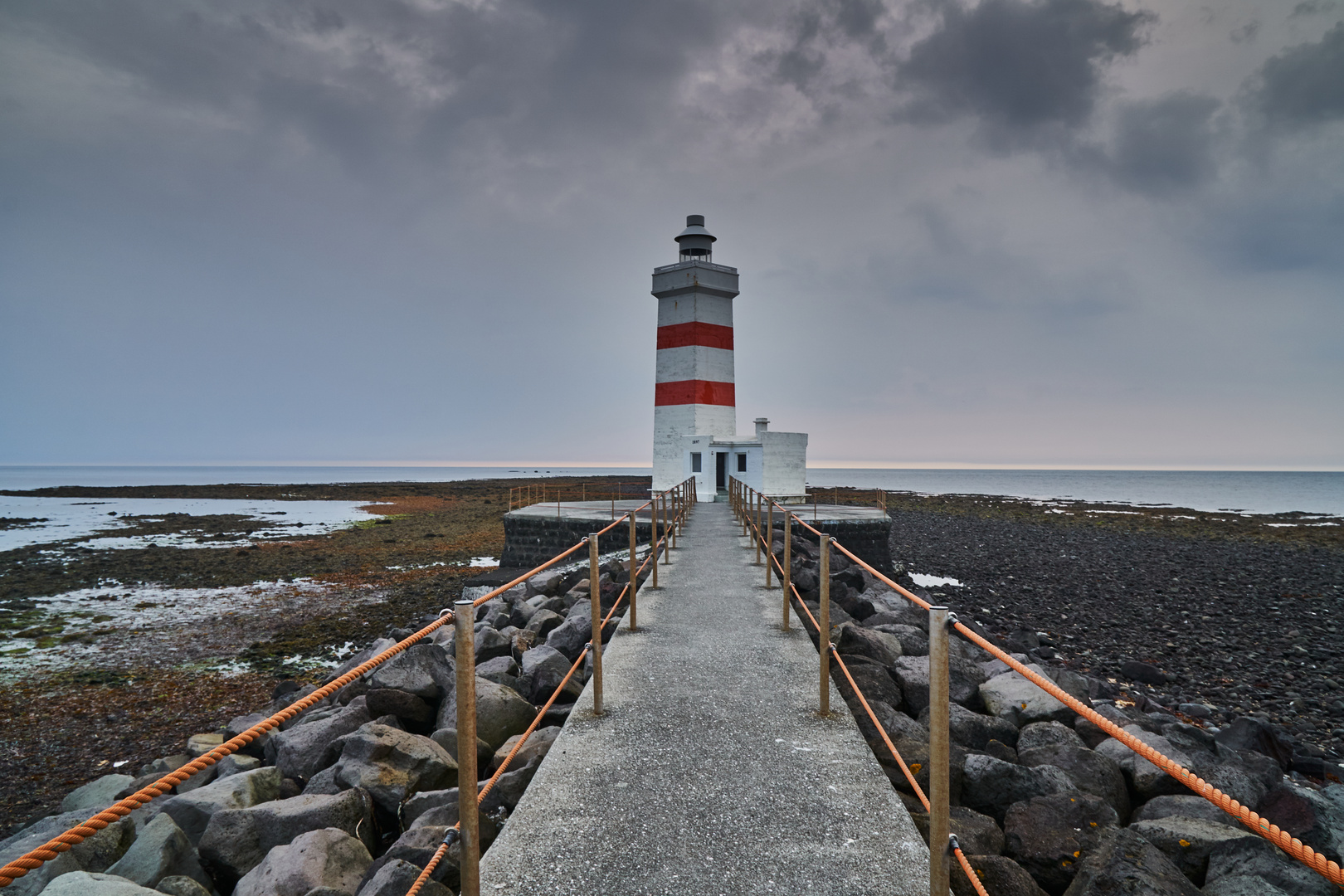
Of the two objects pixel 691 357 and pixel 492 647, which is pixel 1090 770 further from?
pixel 691 357

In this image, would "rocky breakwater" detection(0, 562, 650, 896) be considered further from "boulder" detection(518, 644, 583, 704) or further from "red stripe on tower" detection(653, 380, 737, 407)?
"red stripe on tower" detection(653, 380, 737, 407)

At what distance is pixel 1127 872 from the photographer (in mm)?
2541

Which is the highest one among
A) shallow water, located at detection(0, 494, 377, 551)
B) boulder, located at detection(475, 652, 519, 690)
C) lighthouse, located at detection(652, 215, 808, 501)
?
lighthouse, located at detection(652, 215, 808, 501)

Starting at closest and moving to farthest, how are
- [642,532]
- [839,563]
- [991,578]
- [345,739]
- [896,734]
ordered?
[896,734] < [345,739] < [839,563] < [642,532] < [991,578]

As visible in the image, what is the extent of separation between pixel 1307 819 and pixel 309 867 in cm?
496

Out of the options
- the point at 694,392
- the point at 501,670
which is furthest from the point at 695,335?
the point at 501,670

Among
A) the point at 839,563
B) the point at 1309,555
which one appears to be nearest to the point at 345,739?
the point at 839,563

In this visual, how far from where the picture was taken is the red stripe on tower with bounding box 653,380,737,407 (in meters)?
19.7

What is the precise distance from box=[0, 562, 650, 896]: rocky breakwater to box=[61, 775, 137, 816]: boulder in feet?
0.05

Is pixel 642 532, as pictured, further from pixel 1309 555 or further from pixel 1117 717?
pixel 1309 555

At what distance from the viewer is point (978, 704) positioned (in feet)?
17.6

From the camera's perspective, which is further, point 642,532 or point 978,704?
point 642,532

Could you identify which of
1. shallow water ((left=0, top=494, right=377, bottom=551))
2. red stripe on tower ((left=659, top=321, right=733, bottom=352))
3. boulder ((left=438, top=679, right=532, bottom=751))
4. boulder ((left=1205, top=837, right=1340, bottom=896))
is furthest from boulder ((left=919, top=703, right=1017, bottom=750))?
shallow water ((left=0, top=494, right=377, bottom=551))

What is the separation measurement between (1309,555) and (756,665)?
24070 mm
